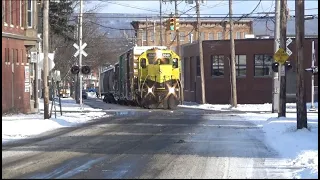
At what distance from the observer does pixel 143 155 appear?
14531mm

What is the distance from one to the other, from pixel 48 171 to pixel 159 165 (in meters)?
2.36

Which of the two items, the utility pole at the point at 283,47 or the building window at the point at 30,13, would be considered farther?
the building window at the point at 30,13

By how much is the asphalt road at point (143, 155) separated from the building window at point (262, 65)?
31.1 meters

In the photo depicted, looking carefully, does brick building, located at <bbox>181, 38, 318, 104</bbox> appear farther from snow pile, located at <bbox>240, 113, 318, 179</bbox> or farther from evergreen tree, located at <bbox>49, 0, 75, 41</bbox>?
snow pile, located at <bbox>240, 113, 318, 179</bbox>

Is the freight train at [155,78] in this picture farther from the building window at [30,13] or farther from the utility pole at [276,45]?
the utility pole at [276,45]

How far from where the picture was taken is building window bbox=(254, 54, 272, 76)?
2083 inches

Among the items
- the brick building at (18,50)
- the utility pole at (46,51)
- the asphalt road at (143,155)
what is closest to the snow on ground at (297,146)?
the asphalt road at (143,155)

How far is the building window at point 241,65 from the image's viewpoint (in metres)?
53.3

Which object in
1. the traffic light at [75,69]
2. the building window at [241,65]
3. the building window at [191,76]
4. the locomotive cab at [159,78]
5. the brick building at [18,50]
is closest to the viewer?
the brick building at [18,50]

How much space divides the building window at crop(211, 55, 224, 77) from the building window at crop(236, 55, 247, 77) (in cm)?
156

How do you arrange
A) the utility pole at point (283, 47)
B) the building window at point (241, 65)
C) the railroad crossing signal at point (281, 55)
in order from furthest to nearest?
the building window at point (241, 65) → the utility pole at point (283, 47) → the railroad crossing signal at point (281, 55)

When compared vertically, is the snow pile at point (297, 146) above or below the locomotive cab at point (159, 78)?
below

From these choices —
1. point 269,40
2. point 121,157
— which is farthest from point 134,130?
point 269,40

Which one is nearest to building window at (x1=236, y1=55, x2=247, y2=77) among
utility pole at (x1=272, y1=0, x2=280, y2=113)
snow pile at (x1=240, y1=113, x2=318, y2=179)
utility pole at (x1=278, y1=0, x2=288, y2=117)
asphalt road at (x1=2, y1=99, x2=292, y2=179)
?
utility pole at (x1=272, y1=0, x2=280, y2=113)
